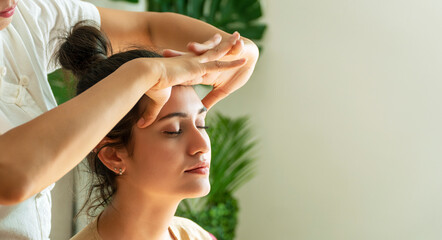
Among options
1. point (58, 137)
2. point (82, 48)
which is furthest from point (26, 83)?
point (58, 137)

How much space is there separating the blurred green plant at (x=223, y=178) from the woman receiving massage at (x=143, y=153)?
1.95 meters

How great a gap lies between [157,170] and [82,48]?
1.14ft

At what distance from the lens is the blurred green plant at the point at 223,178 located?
3.26m

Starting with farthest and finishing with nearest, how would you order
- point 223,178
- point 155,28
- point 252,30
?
point 252,30 → point 223,178 → point 155,28

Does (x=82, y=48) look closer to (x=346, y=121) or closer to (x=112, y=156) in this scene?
(x=112, y=156)

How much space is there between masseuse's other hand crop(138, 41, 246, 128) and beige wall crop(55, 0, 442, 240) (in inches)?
91.0

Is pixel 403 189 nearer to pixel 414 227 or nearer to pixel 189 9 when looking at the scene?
pixel 414 227

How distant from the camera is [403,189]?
125 inches

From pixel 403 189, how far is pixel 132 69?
2669mm

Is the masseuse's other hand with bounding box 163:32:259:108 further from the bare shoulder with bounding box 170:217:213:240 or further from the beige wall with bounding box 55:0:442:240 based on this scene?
the beige wall with bounding box 55:0:442:240

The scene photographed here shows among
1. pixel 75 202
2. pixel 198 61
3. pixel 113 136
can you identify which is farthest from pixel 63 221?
pixel 198 61

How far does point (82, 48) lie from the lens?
4.14 ft

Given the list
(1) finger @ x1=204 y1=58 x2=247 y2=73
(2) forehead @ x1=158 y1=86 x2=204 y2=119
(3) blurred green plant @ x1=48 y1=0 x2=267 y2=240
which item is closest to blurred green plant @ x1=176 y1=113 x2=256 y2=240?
(3) blurred green plant @ x1=48 y1=0 x2=267 y2=240

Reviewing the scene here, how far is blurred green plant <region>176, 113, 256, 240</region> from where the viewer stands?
3.26m
